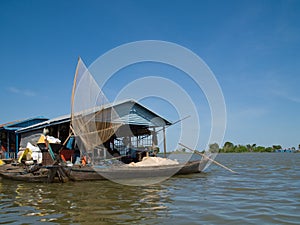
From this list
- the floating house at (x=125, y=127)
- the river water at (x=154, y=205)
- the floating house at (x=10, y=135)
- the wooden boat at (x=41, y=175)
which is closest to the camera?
the river water at (x=154, y=205)

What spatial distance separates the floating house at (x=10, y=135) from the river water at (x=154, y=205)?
1204cm

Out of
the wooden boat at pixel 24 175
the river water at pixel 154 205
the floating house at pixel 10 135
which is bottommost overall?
the river water at pixel 154 205

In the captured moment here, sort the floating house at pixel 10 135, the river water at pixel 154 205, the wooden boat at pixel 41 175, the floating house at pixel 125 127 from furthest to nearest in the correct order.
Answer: the floating house at pixel 10 135, the floating house at pixel 125 127, the wooden boat at pixel 41 175, the river water at pixel 154 205

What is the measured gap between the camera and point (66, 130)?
60.7ft

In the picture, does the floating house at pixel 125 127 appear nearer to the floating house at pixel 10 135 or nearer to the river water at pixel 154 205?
the floating house at pixel 10 135

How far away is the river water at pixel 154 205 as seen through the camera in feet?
19.5

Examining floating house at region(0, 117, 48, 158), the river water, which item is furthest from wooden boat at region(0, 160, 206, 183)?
floating house at region(0, 117, 48, 158)

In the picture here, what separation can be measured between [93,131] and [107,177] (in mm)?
2485

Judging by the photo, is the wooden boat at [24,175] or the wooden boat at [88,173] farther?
the wooden boat at [24,175]

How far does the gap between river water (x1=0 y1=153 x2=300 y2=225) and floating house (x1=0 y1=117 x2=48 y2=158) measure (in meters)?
12.0

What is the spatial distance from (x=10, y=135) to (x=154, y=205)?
18.9 metres

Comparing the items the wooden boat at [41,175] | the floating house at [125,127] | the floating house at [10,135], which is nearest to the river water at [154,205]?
the wooden boat at [41,175]

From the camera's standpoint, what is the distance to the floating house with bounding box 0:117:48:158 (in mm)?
20547

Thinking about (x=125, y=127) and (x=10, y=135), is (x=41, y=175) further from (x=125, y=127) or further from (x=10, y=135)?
(x=10, y=135)
